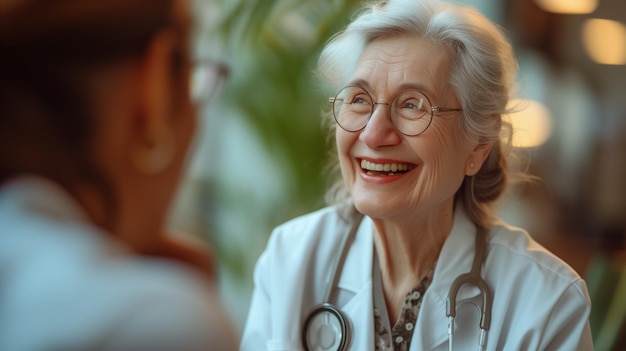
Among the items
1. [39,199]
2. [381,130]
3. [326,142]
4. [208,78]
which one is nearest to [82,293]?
[39,199]

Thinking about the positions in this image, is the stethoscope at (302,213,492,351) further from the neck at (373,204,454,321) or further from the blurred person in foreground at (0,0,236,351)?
the blurred person in foreground at (0,0,236,351)

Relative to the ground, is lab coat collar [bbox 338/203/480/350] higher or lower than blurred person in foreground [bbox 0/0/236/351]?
lower

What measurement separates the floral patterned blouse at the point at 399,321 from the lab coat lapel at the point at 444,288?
35mm

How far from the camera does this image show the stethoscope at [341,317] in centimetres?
145

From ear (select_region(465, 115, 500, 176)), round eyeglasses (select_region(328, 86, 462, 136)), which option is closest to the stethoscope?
ear (select_region(465, 115, 500, 176))

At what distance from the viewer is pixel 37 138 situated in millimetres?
659

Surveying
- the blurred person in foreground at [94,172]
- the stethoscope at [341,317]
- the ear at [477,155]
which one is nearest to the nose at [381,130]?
the ear at [477,155]

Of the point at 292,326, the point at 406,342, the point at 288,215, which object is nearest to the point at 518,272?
the point at 406,342

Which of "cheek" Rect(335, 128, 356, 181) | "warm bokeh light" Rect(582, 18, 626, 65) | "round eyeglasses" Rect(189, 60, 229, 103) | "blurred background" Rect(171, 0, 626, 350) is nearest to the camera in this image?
"round eyeglasses" Rect(189, 60, 229, 103)

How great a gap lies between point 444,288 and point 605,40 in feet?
5.11

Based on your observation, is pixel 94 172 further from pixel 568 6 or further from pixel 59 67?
pixel 568 6

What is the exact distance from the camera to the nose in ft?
4.87

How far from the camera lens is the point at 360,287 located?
1.59 meters

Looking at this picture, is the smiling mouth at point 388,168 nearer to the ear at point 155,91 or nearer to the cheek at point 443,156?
the cheek at point 443,156
